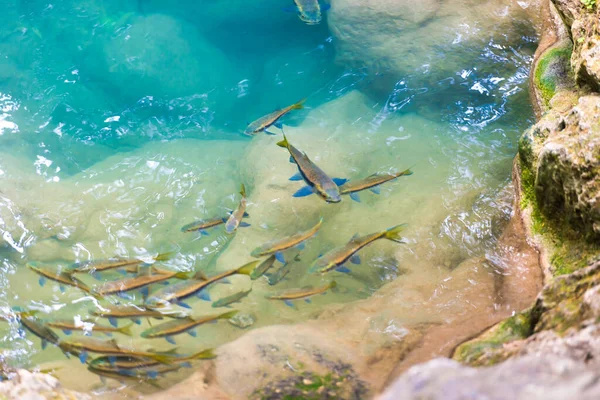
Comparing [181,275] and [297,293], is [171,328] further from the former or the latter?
[297,293]

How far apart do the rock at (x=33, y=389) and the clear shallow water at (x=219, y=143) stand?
1.59ft

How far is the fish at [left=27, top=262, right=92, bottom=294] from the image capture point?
4195 mm

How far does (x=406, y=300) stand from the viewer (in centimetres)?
391

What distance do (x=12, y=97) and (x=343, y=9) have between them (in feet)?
17.7

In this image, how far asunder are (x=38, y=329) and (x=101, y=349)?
0.86 m

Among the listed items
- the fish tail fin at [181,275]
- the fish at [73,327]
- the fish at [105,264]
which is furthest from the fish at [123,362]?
the fish at [105,264]

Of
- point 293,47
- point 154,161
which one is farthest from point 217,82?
point 154,161

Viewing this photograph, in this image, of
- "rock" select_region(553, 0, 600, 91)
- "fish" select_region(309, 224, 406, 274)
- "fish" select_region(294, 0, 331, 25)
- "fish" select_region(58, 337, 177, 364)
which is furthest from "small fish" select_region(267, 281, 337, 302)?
"fish" select_region(294, 0, 331, 25)

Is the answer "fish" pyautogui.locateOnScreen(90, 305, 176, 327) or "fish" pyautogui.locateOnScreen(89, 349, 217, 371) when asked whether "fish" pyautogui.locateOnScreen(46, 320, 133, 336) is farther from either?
"fish" pyautogui.locateOnScreen(89, 349, 217, 371)

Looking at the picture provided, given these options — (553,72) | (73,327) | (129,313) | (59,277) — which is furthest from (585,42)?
(59,277)

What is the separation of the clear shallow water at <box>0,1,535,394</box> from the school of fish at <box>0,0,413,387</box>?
0.54 ft

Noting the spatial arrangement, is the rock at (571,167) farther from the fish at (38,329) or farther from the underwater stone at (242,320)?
the fish at (38,329)

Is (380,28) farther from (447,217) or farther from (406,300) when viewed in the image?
(406,300)

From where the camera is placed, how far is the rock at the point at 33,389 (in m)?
3.05
